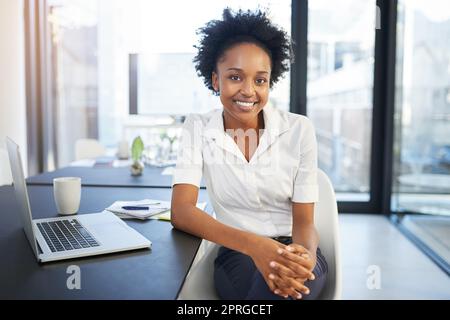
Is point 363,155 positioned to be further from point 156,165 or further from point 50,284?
point 50,284

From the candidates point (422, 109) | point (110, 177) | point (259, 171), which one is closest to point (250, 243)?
point (259, 171)

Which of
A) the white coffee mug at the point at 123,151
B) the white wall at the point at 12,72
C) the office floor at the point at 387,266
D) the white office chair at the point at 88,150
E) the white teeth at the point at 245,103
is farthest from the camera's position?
the white wall at the point at 12,72

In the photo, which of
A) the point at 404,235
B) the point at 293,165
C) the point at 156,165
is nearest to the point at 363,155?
the point at 404,235

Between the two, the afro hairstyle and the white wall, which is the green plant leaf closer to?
the afro hairstyle

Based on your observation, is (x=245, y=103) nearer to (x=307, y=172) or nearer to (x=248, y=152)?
(x=248, y=152)

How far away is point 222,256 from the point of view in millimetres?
1255

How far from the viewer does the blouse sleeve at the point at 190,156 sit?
1.25 metres

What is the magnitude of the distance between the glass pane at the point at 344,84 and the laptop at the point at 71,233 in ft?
10.6

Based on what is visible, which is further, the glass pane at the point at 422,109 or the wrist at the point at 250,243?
the glass pane at the point at 422,109

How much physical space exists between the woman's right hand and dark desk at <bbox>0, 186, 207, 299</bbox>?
0.51 feet

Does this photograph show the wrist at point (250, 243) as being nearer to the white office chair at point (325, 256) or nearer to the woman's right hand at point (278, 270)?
the woman's right hand at point (278, 270)
